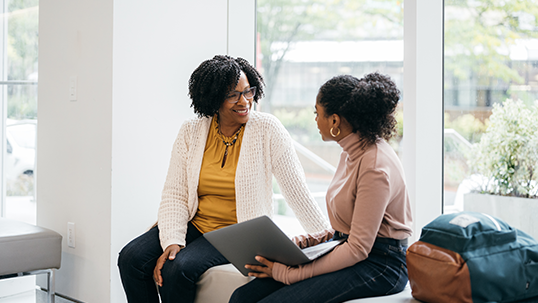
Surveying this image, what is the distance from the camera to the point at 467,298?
3.57ft

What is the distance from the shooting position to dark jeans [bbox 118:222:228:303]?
1594 mm

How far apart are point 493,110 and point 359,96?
78cm

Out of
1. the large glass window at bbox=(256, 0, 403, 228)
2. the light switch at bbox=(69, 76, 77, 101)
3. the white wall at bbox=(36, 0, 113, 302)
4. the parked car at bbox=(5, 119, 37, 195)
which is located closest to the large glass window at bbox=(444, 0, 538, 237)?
the large glass window at bbox=(256, 0, 403, 228)

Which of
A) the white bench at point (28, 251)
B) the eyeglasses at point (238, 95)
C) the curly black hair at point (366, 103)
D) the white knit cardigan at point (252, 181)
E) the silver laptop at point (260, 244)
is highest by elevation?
the eyeglasses at point (238, 95)

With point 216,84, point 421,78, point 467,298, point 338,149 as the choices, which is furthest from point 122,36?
point 467,298

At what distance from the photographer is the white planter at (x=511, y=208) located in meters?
1.75

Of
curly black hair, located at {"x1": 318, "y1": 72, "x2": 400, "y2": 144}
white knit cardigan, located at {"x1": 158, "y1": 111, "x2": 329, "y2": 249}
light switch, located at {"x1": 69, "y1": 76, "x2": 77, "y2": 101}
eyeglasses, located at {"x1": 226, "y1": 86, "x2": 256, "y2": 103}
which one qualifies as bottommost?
white knit cardigan, located at {"x1": 158, "y1": 111, "x2": 329, "y2": 249}

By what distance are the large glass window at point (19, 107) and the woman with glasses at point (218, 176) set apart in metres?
1.68

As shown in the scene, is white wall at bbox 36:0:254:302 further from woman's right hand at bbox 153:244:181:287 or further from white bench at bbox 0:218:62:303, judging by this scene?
woman's right hand at bbox 153:244:181:287

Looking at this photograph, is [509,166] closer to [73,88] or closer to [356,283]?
[356,283]

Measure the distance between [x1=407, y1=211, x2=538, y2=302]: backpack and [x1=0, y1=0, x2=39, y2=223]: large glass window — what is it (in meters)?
2.74

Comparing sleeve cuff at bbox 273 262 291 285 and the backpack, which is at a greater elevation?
the backpack

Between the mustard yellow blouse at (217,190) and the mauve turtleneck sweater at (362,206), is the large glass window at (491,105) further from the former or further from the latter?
the mustard yellow blouse at (217,190)

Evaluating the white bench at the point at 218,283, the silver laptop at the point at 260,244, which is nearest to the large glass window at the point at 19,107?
the white bench at the point at 218,283
